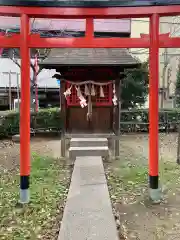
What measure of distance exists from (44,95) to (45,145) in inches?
438

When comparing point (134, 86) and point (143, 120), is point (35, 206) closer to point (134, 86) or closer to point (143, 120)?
point (143, 120)

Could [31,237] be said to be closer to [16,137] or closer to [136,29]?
[16,137]

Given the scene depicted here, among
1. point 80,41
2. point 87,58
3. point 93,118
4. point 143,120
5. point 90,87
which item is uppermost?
point 87,58

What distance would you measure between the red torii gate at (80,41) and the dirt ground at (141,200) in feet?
1.65

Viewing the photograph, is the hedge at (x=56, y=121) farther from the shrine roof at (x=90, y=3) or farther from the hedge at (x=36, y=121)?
the shrine roof at (x=90, y=3)

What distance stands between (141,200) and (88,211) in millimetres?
1449

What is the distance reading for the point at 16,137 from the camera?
15.3m

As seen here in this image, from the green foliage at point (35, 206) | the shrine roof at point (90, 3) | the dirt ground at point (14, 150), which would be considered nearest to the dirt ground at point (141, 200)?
the green foliage at point (35, 206)

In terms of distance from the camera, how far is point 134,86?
19.6 m

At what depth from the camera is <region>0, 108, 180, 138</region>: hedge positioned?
16.4 metres

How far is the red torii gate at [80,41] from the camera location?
546 centimetres

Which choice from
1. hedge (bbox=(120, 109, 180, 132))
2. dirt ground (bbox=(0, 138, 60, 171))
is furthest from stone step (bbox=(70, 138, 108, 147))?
hedge (bbox=(120, 109, 180, 132))

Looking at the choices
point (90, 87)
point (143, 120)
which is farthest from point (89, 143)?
point (143, 120)

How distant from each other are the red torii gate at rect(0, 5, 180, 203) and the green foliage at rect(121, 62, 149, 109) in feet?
44.1
